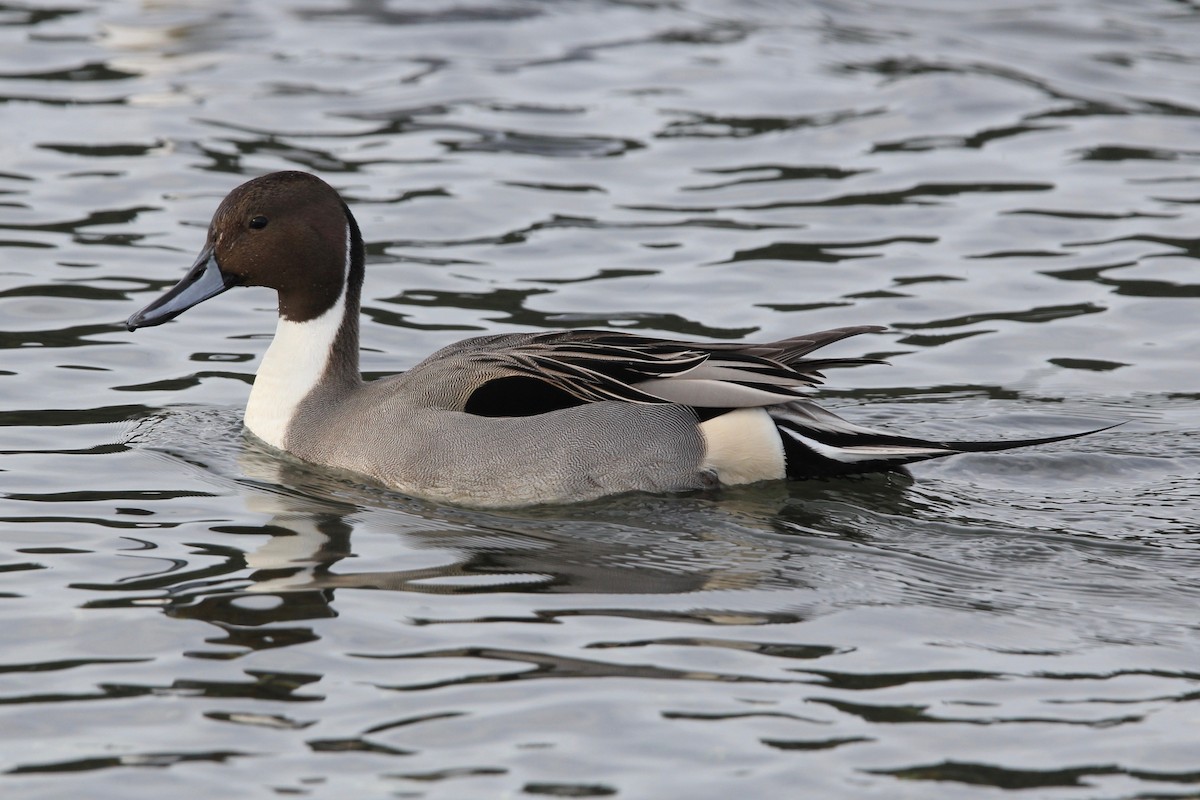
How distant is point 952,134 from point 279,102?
4.49 meters

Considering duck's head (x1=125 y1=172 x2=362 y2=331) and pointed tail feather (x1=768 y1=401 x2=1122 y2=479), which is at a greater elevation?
duck's head (x1=125 y1=172 x2=362 y2=331)

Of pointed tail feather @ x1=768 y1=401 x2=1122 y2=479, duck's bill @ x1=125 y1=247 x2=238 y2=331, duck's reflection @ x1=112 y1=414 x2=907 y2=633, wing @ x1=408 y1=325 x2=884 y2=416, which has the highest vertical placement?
duck's bill @ x1=125 y1=247 x2=238 y2=331

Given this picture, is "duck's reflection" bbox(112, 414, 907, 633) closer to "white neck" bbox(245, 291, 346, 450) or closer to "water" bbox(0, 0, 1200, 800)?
"water" bbox(0, 0, 1200, 800)


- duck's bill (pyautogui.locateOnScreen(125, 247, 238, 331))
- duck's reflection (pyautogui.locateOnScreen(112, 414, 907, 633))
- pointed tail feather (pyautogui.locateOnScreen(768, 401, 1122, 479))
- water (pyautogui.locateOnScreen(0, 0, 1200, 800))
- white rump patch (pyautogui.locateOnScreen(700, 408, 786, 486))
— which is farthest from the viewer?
duck's bill (pyautogui.locateOnScreen(125, 247, 238, 331))

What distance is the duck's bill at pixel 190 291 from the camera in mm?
7246

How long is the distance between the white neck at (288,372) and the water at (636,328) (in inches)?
6.8

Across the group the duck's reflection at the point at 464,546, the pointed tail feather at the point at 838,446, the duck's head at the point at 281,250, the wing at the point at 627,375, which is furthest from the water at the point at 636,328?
the duck's head at the point at 281,250

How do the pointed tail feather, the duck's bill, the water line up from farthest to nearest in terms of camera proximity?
the duck's bill
the pointed tail feather
the water

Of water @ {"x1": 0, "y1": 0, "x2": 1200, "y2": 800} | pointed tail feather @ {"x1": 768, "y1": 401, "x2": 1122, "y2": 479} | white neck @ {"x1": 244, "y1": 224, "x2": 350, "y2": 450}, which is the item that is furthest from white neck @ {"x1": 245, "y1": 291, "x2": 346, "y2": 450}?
pointed tail feather @ {"x1": 768, "y1": 401, "x2": 1122, "y2": 479}

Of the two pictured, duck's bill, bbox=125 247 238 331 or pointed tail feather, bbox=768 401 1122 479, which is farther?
duck's bill, bbox=125 247 238 331

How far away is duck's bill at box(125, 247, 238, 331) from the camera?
Result: 7246mm

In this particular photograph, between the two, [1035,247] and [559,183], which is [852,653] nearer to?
[1035,247]

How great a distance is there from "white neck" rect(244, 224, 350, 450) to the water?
17 centimetres

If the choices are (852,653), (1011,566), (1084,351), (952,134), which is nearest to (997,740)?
(852,653)
